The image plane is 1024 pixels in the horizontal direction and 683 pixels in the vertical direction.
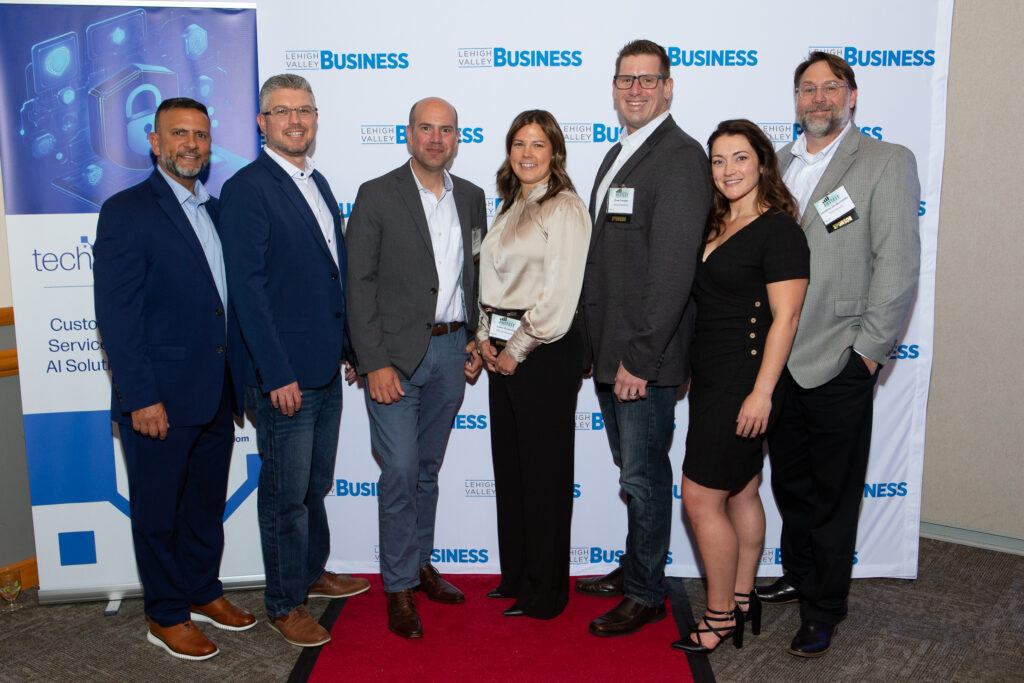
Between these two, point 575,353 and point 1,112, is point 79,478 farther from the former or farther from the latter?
point 575,353

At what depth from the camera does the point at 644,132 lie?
278 centimetres

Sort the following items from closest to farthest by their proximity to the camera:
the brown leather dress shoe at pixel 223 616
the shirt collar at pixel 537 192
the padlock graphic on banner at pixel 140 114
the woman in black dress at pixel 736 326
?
the woman in black dress at pixel 736 326
the shirt collar at pixel 537 192
the brown leather dress shoe at pixel 223 616
the padlock graphic on banner at pixel 140 114

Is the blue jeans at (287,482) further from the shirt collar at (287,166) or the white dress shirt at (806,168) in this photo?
the white dress shirt at (806,168)

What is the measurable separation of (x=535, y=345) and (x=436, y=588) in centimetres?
122

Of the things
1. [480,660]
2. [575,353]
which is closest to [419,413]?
[575,353]

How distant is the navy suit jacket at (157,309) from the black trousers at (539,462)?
1096 millimetres

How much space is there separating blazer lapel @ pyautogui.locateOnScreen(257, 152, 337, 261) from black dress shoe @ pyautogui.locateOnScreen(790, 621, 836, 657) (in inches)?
91.0

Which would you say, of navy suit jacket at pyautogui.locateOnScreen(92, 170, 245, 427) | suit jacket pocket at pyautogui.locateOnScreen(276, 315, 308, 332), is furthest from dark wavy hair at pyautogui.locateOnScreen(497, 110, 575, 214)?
navy suit jacket at pyautogui.locateOnScreen(92, 170, 245, 427)

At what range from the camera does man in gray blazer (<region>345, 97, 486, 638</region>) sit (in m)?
2.86

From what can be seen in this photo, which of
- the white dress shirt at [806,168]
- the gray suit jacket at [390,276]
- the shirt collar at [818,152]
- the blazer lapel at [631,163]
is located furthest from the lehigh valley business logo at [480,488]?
the shirt collar at [818,152]

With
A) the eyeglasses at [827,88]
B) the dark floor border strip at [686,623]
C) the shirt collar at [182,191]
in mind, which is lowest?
the dark floor border strip at [686,623]

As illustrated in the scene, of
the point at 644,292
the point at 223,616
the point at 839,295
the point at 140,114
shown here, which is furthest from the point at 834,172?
the point at 223,616

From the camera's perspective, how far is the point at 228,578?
11.0 ft

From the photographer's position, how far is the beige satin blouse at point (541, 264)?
272 centimetres
